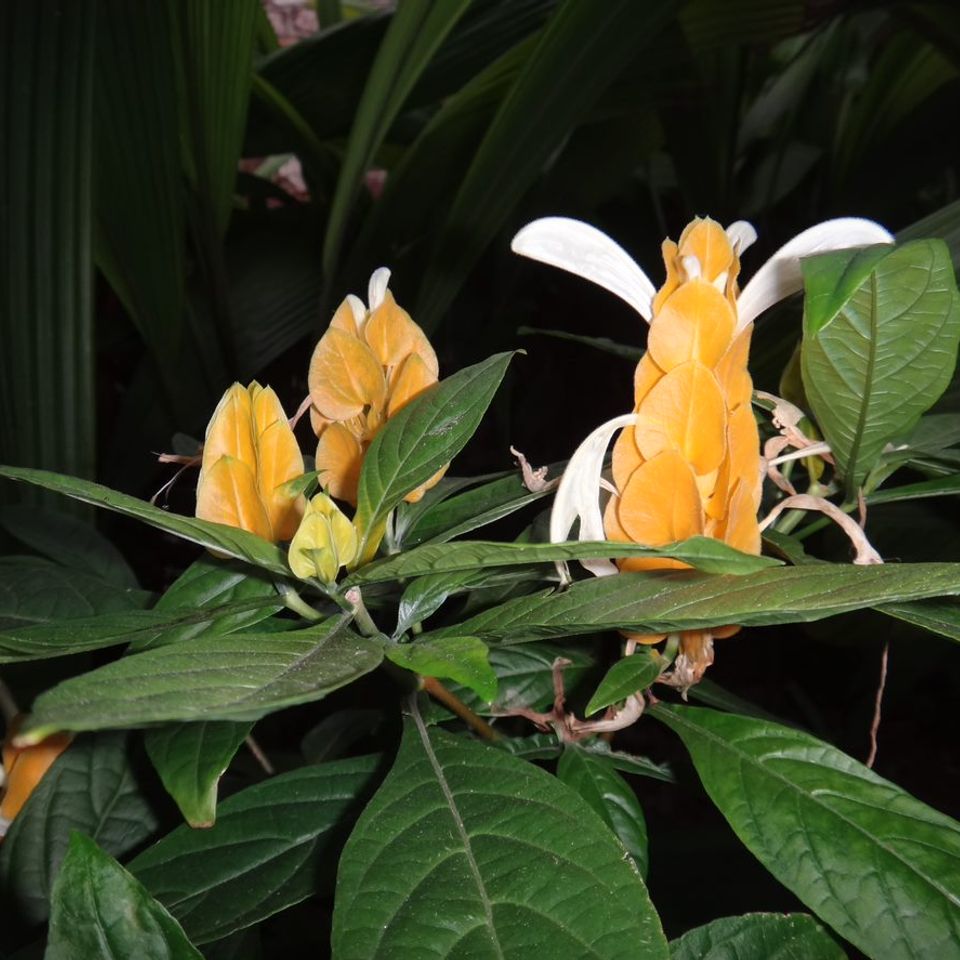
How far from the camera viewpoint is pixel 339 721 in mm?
661

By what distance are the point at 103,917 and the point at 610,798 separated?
0.67 feet

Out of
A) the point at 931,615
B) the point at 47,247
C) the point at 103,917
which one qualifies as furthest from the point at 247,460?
the point at 47,247

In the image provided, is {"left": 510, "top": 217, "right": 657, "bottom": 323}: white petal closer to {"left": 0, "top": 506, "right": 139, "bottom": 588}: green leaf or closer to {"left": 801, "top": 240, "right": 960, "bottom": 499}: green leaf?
{"left": 801, "top": 240, "right": 960, "bottom": 499}: green leaf

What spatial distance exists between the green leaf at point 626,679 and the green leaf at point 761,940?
0.10 meters

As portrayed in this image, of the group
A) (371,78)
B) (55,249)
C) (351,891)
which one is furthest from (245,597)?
(371,78)

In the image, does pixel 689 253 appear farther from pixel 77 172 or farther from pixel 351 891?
pixel 77 172

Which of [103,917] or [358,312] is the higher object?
[358,312]

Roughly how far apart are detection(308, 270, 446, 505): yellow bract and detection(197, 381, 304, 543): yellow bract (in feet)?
0.10

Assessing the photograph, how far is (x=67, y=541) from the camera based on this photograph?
25.0 inches

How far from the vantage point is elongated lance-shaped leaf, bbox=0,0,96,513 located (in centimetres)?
86

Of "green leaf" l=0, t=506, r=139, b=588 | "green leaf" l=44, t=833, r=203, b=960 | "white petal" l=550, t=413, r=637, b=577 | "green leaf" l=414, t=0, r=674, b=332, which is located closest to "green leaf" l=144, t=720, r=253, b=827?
"green leaf" l=44, t=833, r=203, b=960

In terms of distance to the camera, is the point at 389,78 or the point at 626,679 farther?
the point at 389,78

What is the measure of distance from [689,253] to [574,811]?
194mm

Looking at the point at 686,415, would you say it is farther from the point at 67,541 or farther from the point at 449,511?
the point at 67,541
